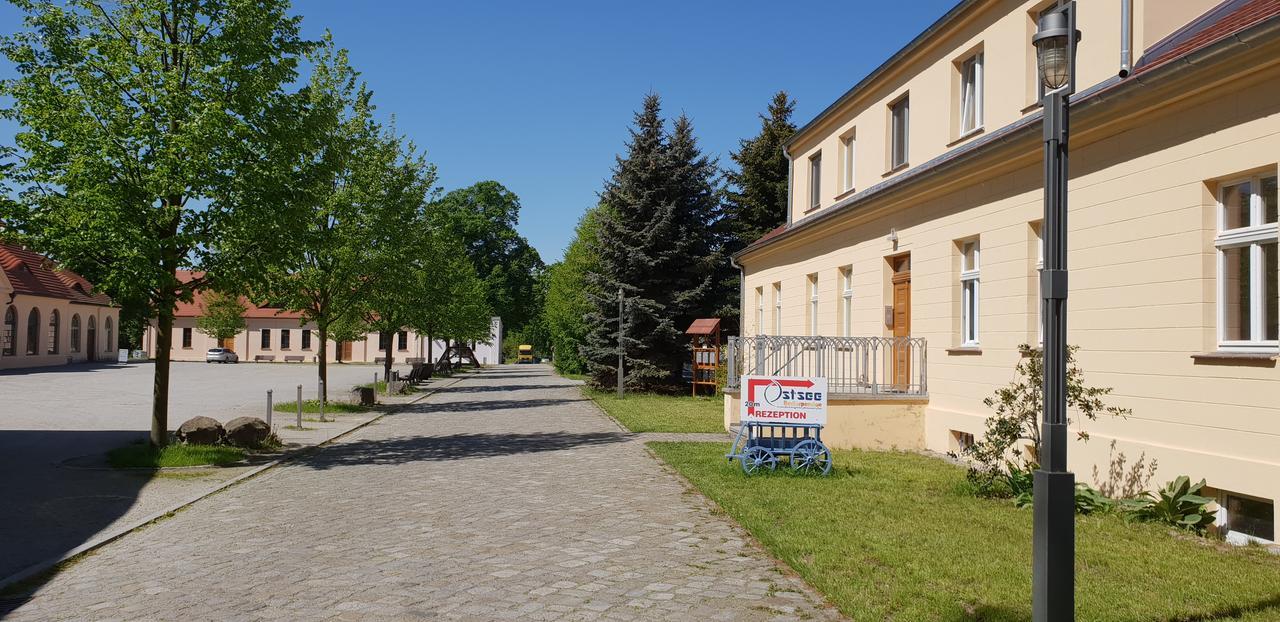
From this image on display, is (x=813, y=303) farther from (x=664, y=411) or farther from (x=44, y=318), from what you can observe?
(x=44, y=318)

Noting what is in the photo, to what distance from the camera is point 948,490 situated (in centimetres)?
991

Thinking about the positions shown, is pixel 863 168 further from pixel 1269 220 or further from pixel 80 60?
pixel 80 60

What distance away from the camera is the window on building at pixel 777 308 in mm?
22281

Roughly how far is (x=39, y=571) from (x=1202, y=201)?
10086 millimetres

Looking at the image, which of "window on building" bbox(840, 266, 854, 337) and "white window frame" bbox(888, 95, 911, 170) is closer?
"white window frame" bbox(888, 95, 911, 170)

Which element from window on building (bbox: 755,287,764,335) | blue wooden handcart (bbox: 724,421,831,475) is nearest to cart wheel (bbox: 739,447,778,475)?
blue wooden handcart (bbox: 724,421,831,475)

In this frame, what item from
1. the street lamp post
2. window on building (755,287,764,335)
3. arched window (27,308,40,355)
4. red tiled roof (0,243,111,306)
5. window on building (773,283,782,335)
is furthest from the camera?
arched window (27,308,40,355)

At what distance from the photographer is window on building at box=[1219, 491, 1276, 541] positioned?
732 cm

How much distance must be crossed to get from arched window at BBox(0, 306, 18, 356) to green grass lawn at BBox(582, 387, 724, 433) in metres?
32.8

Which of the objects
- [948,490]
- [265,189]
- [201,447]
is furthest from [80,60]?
[948,490]

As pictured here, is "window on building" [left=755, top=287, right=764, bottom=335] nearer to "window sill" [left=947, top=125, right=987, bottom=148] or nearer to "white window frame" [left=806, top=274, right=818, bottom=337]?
"white window frame" [left=806, top=274, right=818, bottom=337]

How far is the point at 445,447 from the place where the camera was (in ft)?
50.2

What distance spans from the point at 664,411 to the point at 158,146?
1429 cm

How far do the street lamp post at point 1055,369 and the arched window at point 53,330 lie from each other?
58.5 meters
